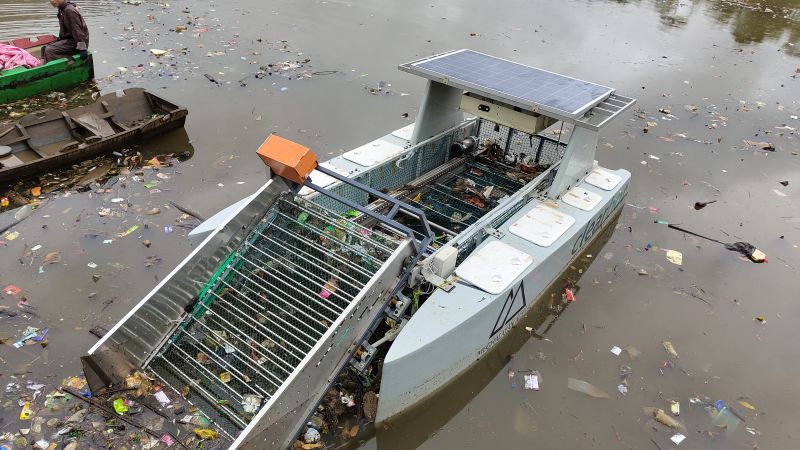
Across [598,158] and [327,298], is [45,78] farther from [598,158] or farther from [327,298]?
[598,158]

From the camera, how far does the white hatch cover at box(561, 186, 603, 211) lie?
5752 millimetres

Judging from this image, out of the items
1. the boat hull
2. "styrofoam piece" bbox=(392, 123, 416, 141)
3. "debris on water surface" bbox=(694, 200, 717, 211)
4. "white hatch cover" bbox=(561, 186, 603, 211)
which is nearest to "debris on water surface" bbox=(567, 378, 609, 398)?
the boat hull

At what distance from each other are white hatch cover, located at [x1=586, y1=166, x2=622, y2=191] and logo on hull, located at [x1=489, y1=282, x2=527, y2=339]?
215 centimetres

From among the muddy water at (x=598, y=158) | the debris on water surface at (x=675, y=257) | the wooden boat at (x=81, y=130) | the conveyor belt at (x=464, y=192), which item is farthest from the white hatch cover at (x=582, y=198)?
the wooden boat at (x=81, y=130)

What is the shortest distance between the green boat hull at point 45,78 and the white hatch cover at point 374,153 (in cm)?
595

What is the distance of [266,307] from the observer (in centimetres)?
441

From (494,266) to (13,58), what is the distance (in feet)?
28.1

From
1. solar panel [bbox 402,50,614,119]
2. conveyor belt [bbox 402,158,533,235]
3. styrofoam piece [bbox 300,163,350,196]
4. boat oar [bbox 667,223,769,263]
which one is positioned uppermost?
solar panel [bbox 402,50,614,119]

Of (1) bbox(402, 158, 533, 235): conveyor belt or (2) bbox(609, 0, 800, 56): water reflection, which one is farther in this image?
(2) bbox(609, 0, 800, 56): water reflection

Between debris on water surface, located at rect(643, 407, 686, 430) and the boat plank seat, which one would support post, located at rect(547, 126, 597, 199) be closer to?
debris on water surface, located at rect(643, 407, 686, 430)

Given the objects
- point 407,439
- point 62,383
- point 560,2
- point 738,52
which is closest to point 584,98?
point 407,439

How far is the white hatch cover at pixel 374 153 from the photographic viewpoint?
18.9 feet

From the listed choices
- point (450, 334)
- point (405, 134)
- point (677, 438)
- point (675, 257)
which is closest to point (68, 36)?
point (405, 134)

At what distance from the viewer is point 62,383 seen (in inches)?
169
